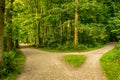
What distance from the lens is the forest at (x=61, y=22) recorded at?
770 inches

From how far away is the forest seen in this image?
64.2 ft

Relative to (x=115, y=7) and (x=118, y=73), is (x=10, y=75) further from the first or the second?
(x=115, y=7)

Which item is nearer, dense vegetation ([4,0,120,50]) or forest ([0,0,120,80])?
forest ([0,0,120,80])

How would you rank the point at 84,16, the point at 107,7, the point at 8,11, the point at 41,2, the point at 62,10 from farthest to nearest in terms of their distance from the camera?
the point at 107,7 → the point at 41,2 → the point at 84,16 → the point at 62,10 → the point at 8,11

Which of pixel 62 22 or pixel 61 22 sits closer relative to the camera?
pixel 61 22

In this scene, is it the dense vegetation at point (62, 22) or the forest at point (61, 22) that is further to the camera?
the dense vegetation at point (62, 22)

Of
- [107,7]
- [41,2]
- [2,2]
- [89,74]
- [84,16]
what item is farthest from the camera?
[107,7]

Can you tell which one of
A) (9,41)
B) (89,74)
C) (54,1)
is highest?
(54,1)

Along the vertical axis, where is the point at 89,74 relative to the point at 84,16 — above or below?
below

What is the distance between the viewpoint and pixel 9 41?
1956 centimetres

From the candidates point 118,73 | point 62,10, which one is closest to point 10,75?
point 118,73

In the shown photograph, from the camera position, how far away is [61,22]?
28.7 meters

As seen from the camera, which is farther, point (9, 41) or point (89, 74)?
point (9, 41)

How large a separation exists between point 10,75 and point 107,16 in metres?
29.0
